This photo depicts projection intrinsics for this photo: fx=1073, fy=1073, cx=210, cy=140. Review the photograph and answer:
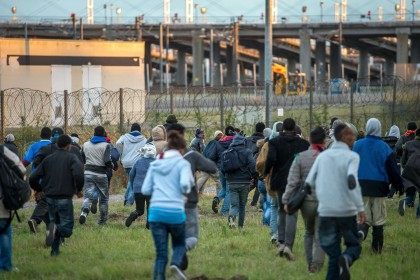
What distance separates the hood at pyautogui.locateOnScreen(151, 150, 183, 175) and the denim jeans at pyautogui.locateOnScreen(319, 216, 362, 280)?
1640mm

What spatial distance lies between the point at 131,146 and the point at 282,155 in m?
6.55

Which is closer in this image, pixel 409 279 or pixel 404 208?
pixel 409 279

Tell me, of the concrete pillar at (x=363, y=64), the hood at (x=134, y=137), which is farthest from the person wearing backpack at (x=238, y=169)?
the concrete pillar at (x=363, y=64)

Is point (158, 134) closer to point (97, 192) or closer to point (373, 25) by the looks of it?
point (97, 192)

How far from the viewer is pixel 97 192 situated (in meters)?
18.5

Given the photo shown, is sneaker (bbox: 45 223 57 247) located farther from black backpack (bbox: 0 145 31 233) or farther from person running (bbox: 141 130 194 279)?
person running (bbox: 141 130 194 279)

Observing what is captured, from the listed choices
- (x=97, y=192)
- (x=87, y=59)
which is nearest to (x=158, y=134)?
(x=97, y=192)

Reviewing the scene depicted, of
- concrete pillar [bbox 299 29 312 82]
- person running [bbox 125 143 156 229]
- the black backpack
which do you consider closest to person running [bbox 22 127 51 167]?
person running [bbox 125 143 156 229]

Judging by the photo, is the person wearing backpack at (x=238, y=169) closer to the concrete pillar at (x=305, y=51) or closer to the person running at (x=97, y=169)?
the person running at (x=97, y=169)

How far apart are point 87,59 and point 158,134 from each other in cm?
3627

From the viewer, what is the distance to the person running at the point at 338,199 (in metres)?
10.9

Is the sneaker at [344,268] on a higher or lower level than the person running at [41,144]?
lower

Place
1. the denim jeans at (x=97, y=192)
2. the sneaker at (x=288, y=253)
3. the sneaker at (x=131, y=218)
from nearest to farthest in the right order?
the sneaker at (x=288, y=253), the sneaker at (x=131, y=218), the denim jeans at (x=97, y=192)

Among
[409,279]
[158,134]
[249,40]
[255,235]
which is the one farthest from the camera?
[249,40]
